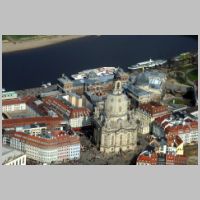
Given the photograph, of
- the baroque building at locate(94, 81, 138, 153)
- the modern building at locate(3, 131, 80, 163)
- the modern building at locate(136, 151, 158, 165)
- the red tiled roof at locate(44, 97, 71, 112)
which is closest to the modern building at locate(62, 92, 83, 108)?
the red tiled roof at locate(44, 97, 71, 112)

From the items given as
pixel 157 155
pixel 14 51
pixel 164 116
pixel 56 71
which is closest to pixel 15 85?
pixel 56 71

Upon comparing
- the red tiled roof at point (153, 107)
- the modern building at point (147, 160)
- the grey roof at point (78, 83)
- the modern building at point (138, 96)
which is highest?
the grey roof at point (78, 83)

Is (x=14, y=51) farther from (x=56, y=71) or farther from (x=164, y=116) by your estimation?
(x=164, y=116)

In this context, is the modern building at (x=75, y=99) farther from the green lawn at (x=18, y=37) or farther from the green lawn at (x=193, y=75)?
the green lawn at (x=18, y=37)

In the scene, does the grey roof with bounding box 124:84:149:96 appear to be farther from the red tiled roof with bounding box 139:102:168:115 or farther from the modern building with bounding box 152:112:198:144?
the modern building with bounding box 152:112:198:144

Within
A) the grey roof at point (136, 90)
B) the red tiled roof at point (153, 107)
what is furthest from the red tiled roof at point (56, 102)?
the grey roof at point (136, 90)

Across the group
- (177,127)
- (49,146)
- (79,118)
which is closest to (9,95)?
(79,118)
